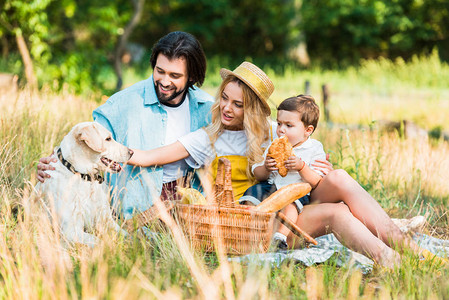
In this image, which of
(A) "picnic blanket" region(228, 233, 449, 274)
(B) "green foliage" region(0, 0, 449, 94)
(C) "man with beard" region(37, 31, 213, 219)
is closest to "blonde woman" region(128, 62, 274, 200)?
(C) "man with beard" region(37, 31, 213, 219)

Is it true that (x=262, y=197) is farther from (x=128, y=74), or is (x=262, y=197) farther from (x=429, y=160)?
(x=128, y=74)

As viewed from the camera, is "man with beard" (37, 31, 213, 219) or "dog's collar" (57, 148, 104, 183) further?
"man with beard" (37, 31, 213, 219)

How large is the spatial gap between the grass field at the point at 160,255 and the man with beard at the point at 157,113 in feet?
Result: 2.22

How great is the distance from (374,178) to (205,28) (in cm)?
2274

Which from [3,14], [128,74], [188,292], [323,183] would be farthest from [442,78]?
[188,292]

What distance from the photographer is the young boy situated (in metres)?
3.70

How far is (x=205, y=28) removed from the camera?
88.3 ft

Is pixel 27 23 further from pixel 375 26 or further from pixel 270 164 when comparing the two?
pixel 375 26

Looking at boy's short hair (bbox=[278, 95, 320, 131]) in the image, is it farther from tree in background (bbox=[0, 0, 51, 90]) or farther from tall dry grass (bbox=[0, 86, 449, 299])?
tree in background (bbox=[0, 0, 51, 90])

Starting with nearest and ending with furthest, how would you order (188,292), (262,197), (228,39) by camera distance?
(188,292), (262,197), (228,39)

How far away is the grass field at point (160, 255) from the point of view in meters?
2.60

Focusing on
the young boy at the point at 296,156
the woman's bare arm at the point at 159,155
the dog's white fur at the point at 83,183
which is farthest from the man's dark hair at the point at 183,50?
the dog's white fur at the point at 83,183

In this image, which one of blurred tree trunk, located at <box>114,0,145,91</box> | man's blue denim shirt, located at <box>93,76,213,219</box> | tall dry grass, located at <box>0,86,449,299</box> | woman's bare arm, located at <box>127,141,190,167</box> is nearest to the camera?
tall dry grass, located at <box>0,86,449,299</box>

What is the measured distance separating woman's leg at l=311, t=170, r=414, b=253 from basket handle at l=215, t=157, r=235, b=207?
0.69 m
